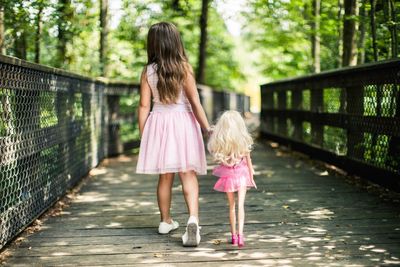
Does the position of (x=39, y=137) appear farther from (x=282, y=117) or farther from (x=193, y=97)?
(x=282, y=117)

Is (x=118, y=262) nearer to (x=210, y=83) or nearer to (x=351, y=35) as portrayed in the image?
(x=351, y=35)

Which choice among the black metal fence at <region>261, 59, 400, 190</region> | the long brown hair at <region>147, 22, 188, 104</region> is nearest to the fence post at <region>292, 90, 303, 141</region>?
the black metal fence at <region>261, 59, 400, 190</region>

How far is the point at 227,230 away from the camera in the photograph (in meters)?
4.53

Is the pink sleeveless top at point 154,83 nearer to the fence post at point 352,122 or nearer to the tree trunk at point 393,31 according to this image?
the fence post at point 352,122

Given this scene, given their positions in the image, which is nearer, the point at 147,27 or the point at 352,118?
the point at 352,118

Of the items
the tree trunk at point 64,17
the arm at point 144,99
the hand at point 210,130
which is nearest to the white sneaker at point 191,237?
the hand at point 210,130

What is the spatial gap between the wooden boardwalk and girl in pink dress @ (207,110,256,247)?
379 mm

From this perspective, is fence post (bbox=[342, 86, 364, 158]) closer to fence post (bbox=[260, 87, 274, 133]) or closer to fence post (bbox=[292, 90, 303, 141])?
fence post (bbox=[292, 90, 303, 141])

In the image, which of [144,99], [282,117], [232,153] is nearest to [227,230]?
[232,153]

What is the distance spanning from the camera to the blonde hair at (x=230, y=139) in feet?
12.8

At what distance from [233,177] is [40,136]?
Result: 1.86 metres

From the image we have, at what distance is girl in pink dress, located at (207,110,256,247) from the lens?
3906 mm

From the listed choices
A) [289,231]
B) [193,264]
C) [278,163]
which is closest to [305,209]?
[289,231]

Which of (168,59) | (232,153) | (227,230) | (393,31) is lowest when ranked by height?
(227,230)
